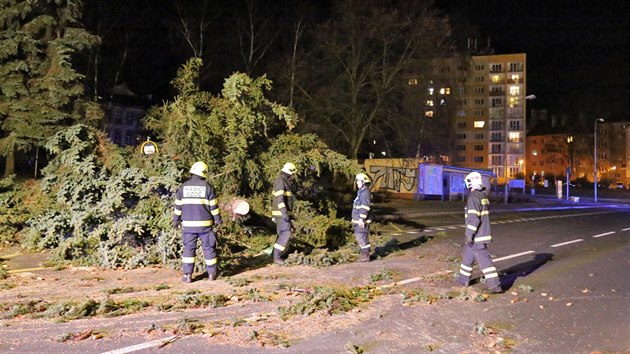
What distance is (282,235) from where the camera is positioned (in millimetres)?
9875

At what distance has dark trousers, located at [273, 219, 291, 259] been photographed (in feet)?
32.1

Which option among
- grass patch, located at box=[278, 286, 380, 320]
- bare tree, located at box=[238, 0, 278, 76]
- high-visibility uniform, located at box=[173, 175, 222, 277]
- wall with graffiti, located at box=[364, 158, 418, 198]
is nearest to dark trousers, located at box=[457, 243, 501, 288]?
grass patch, located at box=[278, 286, 380, 320]

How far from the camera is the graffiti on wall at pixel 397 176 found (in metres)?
32.2

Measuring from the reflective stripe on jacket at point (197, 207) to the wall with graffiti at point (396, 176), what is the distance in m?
24.3

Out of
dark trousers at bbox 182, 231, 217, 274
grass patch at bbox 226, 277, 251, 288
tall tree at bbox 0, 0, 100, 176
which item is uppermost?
tall tree at bbox 0, 0, 100, 176

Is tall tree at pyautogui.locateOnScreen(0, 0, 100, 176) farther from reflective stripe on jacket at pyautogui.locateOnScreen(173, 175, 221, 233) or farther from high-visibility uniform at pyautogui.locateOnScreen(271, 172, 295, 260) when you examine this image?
reflective stripe on jacket at pyautogui.locateOnScreen(173, 175, 221, 233)

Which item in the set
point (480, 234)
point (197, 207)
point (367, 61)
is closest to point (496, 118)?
point (367, 61)

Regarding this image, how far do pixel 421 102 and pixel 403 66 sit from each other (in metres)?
2.36

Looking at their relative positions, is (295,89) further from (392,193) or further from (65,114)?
(65,114)

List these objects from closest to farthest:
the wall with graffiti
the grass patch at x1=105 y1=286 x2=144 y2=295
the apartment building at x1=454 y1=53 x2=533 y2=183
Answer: the grass patch at x1=105 y1=286 x2=144 y2=295 < the wall with graffiti < the apartment building at x1=454 y1=53 x2=533 y2=183

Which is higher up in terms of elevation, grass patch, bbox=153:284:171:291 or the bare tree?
the bare tree

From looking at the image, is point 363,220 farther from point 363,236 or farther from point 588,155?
point 588,155

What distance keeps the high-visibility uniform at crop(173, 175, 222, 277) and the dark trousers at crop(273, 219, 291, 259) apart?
64.8 inches

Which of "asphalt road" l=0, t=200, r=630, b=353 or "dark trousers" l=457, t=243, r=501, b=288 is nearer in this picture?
"asphalt road" l=0, t=200, r=630, b=353
